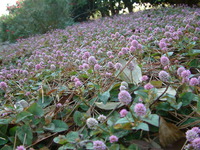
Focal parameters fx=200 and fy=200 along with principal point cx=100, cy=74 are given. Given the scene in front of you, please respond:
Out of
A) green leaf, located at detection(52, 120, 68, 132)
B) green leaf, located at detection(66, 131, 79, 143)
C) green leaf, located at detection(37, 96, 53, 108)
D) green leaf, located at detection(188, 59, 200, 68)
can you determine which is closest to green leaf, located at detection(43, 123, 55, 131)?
green leaf, located at detection(52, 120, 68, 132)

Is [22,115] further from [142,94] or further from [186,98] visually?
[186,98]

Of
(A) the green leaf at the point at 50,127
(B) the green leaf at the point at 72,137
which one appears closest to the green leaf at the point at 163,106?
(B) the green leaf at the point at 72,137

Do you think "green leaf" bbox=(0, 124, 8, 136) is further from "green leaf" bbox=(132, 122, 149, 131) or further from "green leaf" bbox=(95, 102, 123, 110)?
"green leaf" bbox=(132, 122, 149, 131)

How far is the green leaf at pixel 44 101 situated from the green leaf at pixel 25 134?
25cm

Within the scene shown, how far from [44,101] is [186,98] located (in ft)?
2.46

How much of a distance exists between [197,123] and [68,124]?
551mm

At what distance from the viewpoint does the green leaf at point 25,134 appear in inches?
32.5

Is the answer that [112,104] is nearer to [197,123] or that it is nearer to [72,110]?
[72,110]

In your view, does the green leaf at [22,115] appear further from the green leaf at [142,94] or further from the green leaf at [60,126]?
the green leaf at [142,94]

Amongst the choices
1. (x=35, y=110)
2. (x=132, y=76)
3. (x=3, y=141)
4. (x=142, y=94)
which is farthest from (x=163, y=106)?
(x=3, y=141)

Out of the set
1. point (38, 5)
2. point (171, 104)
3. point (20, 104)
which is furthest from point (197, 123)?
point (38, 5)

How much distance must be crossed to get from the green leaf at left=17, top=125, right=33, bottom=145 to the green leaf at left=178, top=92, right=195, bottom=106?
0.66 m

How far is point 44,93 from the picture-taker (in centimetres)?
122

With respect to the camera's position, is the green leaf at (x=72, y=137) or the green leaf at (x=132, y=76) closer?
the green leaf at (x=72, y=137)
